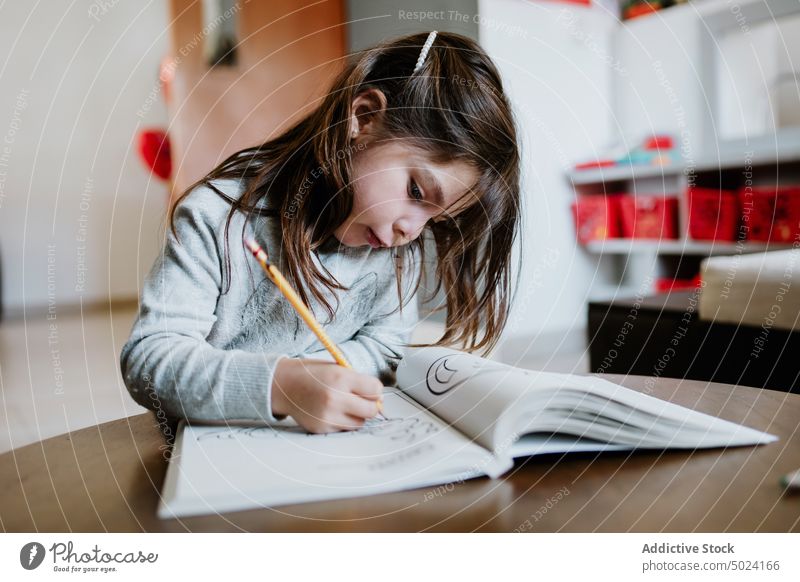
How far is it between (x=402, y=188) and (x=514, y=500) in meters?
0.27

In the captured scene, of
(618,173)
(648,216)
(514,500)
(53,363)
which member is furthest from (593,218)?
(514,500)

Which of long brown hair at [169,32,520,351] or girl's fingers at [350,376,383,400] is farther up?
long brown hair at [169,32,520,351]

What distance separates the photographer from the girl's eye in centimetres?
51

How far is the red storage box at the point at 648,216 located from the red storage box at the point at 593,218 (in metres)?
0.04

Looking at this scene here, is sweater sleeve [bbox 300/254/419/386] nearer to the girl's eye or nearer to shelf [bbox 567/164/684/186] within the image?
the girl's eye

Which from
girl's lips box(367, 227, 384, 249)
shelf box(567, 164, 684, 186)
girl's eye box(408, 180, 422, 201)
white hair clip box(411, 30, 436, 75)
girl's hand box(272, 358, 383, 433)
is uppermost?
shelf box(567, 164, 684, 186)

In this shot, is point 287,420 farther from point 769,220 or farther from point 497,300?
point 769,220

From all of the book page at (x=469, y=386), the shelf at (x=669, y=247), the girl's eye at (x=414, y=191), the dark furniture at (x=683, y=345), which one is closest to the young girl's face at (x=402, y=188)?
the girl's eye at (x=414, y=191)

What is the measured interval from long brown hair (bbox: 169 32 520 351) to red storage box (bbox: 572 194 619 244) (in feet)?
2.45

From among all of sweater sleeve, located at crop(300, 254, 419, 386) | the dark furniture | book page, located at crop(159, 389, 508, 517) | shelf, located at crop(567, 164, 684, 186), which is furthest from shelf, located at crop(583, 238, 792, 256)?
book page, located at crop(159, 389, 508, 517)

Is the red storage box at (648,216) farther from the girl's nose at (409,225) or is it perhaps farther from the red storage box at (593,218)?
the girl's nose at (409,225)

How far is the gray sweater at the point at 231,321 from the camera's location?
1.33 ft

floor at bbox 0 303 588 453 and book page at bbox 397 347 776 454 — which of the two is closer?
book page at bbox 397 347 776 454

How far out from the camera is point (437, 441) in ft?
1.14
